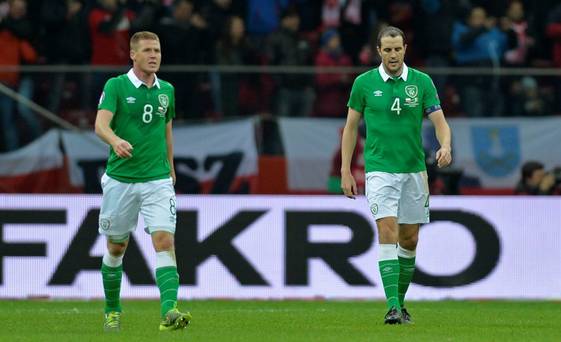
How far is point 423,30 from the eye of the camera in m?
22.6

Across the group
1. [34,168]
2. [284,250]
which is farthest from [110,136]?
[34,168]

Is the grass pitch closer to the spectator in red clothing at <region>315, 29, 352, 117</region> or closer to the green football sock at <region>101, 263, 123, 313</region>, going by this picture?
the green football sock at <region>101, 263, 123, 313</region>

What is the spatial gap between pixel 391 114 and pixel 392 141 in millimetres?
228

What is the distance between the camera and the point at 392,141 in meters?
12.8

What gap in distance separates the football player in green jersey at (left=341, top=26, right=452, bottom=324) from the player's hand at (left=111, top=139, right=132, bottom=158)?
2.11m

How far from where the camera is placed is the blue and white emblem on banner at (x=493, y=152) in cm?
2005

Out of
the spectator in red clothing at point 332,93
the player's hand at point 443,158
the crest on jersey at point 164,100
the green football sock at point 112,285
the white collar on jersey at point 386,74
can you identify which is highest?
the white collar on jersey at point 386,74

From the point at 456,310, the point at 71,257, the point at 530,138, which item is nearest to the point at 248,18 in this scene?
the point at 530,138

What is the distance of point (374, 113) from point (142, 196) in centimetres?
215

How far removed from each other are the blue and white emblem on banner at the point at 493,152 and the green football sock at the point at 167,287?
904 centimetres

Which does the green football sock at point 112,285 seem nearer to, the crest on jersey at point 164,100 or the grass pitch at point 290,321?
the grass pitch at point 290,321

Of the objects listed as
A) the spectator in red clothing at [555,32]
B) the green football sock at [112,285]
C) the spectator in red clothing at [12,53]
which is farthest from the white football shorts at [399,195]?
the spectator in red clothing at [555,32]

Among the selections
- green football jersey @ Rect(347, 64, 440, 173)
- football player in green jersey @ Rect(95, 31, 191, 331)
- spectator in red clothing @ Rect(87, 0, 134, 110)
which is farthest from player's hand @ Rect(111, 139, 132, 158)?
spectator in red clothing @ Rect(87, 0, 134, 110)

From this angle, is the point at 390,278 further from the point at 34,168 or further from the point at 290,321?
the point at 34,168
